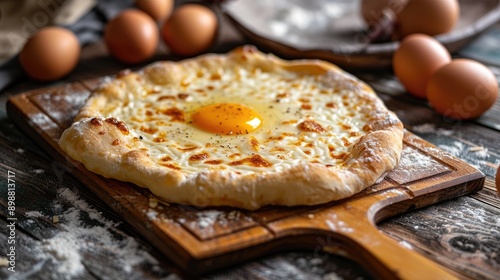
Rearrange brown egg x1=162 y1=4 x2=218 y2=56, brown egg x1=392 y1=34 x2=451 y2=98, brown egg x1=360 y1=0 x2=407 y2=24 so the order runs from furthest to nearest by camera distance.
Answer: brown egg x1=360 y1=0 x2=407 y2=24, brown egg x1=162 y1=4 x2=218 y2=56, brown egg x1=392 y1=34 x2=451 y2=98

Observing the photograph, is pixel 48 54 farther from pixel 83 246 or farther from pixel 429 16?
pixel 429 16

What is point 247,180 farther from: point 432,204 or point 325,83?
point 325,83

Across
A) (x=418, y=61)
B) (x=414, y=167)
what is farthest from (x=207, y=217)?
(x=418, y=61)

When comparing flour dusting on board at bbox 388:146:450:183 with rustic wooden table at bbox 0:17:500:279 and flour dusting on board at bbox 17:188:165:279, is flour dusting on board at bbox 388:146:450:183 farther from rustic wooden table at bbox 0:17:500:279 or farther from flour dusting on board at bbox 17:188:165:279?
flour dusting on board at bbox 17:188:165:279

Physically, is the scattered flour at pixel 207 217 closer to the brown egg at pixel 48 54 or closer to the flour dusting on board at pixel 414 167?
the flour dusting on board at pixel 414 167

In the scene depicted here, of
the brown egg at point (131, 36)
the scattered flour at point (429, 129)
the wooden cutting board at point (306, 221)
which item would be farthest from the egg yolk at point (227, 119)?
the brown egg at point (131, 36)

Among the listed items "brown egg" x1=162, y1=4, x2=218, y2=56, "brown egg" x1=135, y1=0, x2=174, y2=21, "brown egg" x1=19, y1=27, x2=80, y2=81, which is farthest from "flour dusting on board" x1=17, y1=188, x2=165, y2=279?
"brown egg" x1=135, y1=0, x2=174, y2=21

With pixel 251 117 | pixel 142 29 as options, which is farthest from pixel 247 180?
pixel 142 29
